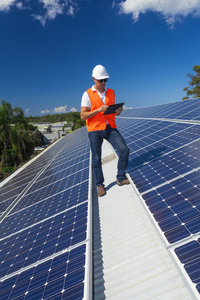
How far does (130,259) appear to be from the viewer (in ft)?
10.4

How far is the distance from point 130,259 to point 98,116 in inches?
134

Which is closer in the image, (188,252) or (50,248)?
(188,252)

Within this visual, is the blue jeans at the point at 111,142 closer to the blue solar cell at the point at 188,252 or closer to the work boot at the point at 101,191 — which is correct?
the work boot at the point at 101,191

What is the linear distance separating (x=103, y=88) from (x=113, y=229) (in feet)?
12.0

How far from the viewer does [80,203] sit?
15.7 feet

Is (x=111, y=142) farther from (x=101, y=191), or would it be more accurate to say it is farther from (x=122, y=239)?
(x=122, y=239)

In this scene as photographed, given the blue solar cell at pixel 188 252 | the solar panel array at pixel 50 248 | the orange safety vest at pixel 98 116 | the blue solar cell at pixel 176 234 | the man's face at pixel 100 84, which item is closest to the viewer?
the blue solar cell at pixel 188 252

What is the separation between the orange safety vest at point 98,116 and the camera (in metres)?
4.77

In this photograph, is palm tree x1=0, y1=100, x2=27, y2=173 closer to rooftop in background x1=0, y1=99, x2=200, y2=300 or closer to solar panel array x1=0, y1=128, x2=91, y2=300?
solar panel array x1=0, y1=128, x2=91, y2=300

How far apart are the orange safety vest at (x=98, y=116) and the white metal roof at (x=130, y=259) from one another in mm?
2236

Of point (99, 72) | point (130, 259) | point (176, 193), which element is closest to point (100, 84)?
point (99, 72)

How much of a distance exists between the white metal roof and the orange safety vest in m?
2.24

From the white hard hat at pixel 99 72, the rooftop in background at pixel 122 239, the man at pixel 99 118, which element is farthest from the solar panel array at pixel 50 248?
the white hard hat at pixel 99 72

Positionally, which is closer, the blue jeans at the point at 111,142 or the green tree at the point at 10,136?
the blue jeans at the point at 111,142
